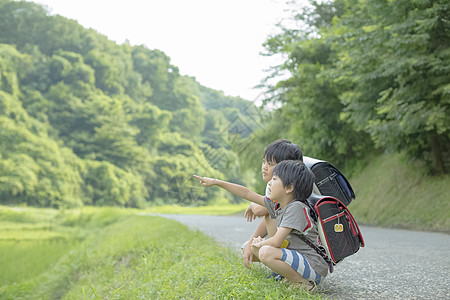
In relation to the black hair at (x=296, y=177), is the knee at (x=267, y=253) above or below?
below

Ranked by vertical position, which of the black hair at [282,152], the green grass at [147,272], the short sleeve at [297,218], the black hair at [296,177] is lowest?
the green grass at [147,272]

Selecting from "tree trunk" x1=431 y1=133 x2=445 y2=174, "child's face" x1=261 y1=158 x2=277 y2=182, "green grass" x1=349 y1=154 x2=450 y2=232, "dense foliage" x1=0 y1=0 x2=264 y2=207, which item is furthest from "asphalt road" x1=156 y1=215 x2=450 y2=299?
"dense foliage" x1=0 y1=0 x2=264 y2=207

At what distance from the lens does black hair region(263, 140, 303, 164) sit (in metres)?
3.16

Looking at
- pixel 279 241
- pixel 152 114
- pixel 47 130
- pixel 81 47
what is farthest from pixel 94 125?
pixel 279 241

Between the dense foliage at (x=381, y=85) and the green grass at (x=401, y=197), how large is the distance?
0.65 metres

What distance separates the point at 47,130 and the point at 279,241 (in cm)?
4170

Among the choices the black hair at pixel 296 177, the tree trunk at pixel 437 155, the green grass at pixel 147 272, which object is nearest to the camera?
the black hair at pixel 296 177

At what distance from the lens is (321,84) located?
43.0 feet

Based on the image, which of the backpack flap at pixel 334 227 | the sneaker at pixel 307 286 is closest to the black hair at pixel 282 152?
the backpack flap at pixel 334 227

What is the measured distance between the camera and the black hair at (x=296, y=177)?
9.52 ft

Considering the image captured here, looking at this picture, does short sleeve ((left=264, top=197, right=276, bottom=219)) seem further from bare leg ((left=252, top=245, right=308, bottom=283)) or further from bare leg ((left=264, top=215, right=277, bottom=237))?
bare leg ((left=252, top=245, right=308, bottom=283))

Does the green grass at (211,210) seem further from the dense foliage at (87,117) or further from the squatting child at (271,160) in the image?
the squatting child at (271,160)

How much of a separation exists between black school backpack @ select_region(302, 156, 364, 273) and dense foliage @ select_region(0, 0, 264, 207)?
19.6 m

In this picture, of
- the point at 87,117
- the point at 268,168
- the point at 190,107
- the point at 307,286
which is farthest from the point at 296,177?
the point at 190,107
